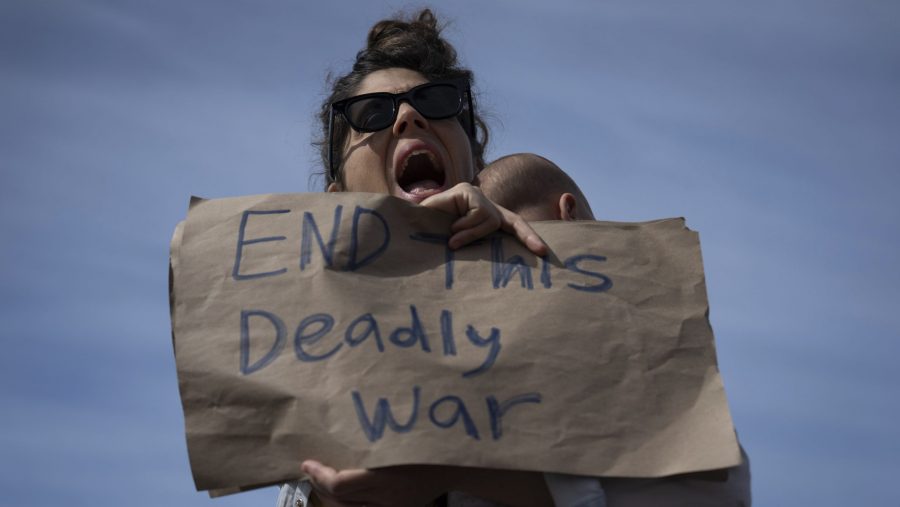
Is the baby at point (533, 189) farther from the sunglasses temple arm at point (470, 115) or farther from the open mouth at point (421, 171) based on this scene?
the sunglasses temple arm at point (470, 115)

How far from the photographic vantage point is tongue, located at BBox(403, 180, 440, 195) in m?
3.19

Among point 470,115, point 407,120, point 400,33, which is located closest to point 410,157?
point 407,120

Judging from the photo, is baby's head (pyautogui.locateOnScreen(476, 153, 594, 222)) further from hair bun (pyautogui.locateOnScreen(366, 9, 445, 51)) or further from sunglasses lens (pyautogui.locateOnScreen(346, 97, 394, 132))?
hair bun (pyautogui.locateOnScreen(366, 9, 445, 51))

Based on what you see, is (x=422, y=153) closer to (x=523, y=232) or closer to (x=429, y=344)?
(x=523, y=232)

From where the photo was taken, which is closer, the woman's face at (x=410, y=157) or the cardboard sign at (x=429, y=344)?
the cardboard sign at (x=429, y=344)

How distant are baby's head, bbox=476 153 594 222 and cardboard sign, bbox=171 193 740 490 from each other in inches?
17.3

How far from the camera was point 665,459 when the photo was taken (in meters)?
2.15

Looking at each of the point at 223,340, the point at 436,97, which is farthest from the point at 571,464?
the point at 436,97

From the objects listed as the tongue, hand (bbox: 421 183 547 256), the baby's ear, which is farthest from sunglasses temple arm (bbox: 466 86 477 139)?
hand (bbox: 421 183 547 256)

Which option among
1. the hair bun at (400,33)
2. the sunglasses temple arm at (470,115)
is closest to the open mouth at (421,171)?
the sunglasses temple arm at (470,115)

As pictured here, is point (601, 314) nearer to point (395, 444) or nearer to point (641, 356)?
point (641, 356)

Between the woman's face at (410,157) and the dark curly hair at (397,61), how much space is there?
166mm

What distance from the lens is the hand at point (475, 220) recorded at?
2.44 metres

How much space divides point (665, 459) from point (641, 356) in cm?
23
